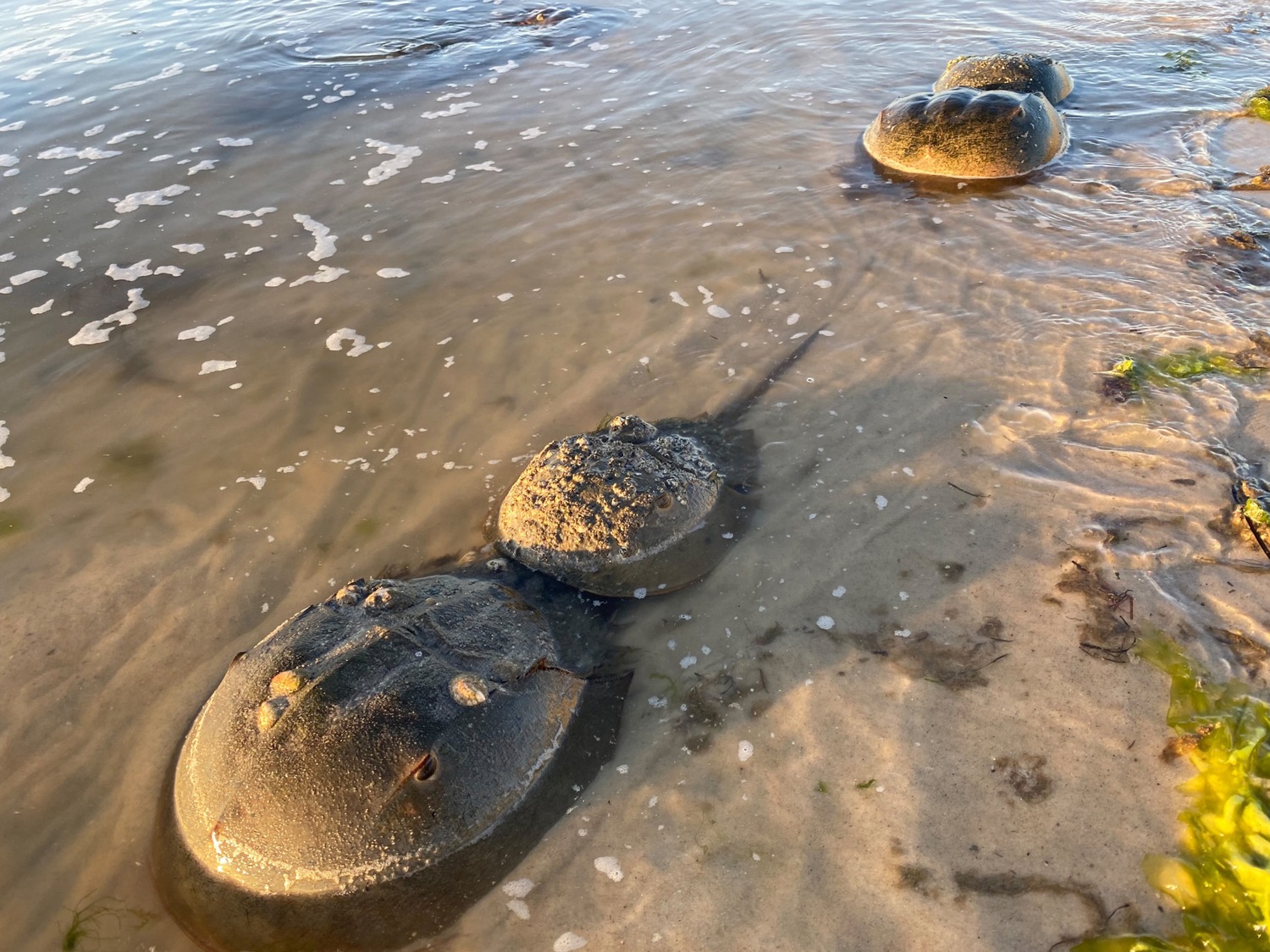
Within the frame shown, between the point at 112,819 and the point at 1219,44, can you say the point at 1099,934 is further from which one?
the point at 1219,44

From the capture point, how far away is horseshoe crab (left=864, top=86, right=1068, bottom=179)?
6.60 m

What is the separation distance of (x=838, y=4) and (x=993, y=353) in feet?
28.1

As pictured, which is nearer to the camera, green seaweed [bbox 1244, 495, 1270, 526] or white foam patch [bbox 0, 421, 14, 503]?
green seaweed [bbox 1244, 495, 1270, 526]

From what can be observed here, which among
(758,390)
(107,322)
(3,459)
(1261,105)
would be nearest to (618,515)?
(758,390)

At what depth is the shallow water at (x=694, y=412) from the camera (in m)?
2.71

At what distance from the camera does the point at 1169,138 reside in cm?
702

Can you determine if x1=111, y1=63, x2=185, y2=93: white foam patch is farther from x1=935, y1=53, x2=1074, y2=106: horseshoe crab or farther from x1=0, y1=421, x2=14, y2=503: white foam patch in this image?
x1=935, y1=53, x2=1074, y2=106: horseshoe crab

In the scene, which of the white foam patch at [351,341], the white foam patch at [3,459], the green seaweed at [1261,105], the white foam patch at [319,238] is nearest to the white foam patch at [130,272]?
the white foam patch at [319,238]

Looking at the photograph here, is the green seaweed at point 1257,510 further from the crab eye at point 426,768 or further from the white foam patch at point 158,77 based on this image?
the white foam patch at point 158,77

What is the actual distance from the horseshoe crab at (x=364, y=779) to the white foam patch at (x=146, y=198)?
5.98m

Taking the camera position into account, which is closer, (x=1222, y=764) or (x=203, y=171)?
(x=1222, y=764)

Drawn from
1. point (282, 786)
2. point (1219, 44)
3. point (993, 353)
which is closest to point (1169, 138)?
point (1219, 44)

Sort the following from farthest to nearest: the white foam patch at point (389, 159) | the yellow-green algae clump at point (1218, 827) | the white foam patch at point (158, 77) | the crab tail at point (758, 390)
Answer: the white foam patch at point (158, 77), the white foam patch at point (389, 159), the crab tail at point (758, 390), the yellow-green algae clump at point (1218, 827)

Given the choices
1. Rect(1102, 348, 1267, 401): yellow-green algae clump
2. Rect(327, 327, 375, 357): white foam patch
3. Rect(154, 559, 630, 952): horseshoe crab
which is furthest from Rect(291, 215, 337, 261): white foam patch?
Rect(1102, 348, 1267, 401): yellow-green algae clump
